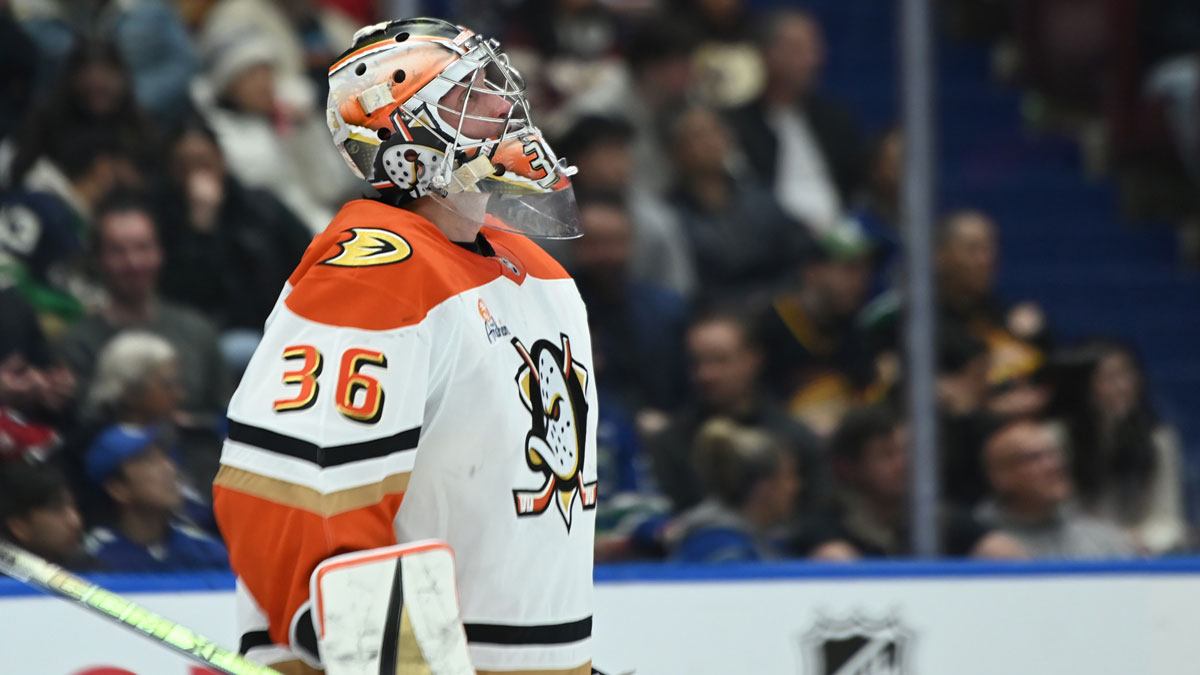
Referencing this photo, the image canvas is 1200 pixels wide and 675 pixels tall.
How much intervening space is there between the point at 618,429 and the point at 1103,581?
1.13m

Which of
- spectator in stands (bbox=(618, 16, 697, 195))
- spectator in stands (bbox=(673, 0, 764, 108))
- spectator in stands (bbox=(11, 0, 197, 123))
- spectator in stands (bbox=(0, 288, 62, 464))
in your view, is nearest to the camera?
spectator in stands (bbox=(0, 288, 62, 464))

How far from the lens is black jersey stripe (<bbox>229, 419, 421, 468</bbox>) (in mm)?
1636

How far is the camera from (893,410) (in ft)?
13.3

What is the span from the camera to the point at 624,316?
4246 millimetres

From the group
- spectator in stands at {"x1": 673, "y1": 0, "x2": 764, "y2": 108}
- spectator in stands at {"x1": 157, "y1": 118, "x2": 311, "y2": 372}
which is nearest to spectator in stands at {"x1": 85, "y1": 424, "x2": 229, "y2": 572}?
spectator in stands at {"x1": 157, "y1": 118, "x2": 311, "y2": 372}

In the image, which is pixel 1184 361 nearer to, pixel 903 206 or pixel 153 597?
pixel 903 206

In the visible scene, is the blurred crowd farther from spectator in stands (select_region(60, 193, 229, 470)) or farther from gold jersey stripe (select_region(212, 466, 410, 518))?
gold jersey stripe (select_region(212, 466, 410, 518))

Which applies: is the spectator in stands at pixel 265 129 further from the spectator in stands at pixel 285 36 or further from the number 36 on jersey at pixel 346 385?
the number 36 on jersey at pixel 346 385

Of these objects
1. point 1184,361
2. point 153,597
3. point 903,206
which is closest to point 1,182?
point 153,597

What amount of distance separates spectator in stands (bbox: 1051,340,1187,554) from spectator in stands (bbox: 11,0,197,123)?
2445 millimetres

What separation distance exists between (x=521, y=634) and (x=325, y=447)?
337 mm

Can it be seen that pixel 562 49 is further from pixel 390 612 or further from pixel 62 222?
pixel 390 612

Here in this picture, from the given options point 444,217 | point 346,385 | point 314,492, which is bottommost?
point 314,492

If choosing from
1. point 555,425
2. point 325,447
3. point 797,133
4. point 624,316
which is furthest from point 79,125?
point 325,447
